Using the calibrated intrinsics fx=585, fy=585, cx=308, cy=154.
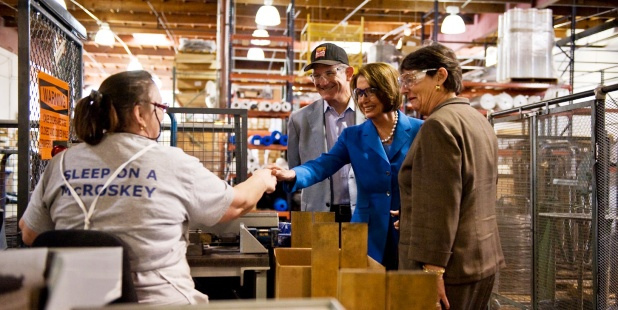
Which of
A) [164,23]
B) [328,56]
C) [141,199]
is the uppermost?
[164,23]

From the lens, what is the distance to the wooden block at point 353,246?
1.80 m

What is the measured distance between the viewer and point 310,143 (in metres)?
3.32

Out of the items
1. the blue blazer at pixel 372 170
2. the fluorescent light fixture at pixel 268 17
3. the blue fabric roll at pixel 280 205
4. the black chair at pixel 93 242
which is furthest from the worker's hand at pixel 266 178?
the fluorescent light fixture at pixel 268 17

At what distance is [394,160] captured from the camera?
8.74 feet

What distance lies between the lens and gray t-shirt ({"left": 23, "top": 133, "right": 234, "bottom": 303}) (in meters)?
1.70

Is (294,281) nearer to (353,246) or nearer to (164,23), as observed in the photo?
(353,246)

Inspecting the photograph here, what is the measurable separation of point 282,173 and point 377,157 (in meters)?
0.43

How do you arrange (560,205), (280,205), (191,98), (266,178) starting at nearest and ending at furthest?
(266,178)
(560,205)
(280,205)
(191,98)

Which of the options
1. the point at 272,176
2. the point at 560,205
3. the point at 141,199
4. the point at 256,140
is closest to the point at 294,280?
the point at 141,199

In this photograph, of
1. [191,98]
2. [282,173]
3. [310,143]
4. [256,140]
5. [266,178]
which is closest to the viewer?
[266,178]

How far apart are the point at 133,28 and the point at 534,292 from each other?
10.5m

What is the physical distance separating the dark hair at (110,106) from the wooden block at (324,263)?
71cm

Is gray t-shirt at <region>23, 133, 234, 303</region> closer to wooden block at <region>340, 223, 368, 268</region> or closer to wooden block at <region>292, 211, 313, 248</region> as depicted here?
wooden block at <region>340, 223, 368, 268</region>

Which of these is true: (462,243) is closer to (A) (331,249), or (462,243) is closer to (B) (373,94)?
(A) (331,249)
